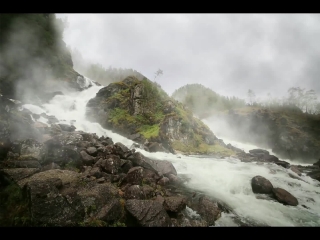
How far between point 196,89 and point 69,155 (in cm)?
10926

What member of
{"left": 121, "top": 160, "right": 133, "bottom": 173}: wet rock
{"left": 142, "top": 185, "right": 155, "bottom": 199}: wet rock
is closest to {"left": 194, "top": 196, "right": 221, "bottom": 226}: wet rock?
{"left": 142, "top": 185, "right": 155, "bottom": 199}: wet rock

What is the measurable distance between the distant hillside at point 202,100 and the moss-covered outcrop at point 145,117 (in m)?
58.9

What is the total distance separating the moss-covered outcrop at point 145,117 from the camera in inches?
1174

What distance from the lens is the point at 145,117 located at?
32.3 meters

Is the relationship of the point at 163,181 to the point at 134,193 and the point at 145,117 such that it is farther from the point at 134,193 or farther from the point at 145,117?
the point at 145,117

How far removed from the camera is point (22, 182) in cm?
823

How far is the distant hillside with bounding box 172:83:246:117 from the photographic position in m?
97.9

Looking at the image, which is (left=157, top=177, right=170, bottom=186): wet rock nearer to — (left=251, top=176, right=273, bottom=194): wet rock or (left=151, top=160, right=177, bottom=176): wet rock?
(left=151, top=160, right=177, bottom=176): wet rock

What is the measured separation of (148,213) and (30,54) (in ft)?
121

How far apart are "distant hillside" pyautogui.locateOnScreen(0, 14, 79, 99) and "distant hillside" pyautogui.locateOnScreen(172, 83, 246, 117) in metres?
64.2

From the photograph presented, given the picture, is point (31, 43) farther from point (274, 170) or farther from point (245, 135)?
point (245, 135)

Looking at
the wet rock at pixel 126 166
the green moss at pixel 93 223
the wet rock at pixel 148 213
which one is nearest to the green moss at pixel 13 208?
the green moss at pixel 93 223
